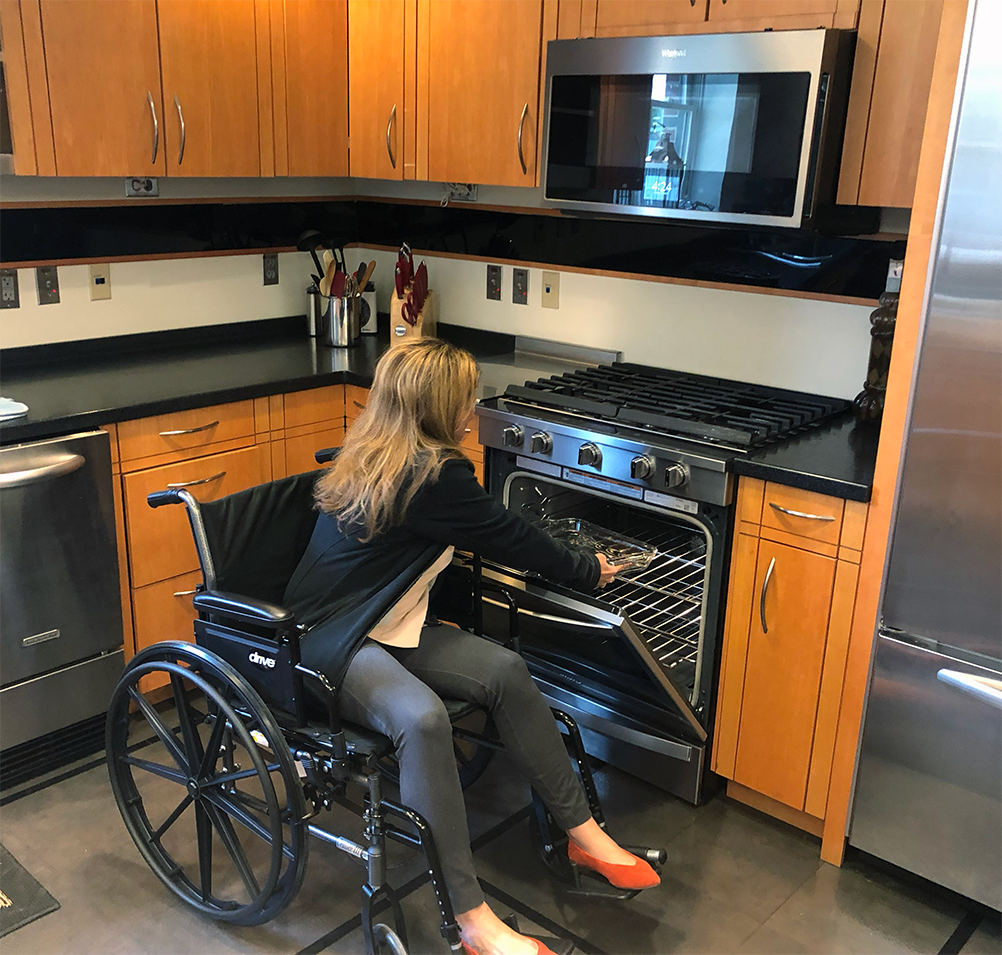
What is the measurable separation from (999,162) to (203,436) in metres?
1.94

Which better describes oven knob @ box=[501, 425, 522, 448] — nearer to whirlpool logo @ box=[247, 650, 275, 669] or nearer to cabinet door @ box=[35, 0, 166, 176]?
whirlpool logo @ box=[247, 650, 275, 669]

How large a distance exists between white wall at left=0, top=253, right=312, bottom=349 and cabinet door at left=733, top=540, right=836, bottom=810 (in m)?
1.99

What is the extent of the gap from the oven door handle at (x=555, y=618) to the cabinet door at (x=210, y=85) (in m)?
1.51

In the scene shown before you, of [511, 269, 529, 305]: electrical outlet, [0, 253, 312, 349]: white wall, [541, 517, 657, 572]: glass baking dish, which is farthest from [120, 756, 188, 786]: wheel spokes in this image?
[511, 269, 529, 305]: electrical outlet

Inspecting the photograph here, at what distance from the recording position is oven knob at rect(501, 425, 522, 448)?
2.47 m

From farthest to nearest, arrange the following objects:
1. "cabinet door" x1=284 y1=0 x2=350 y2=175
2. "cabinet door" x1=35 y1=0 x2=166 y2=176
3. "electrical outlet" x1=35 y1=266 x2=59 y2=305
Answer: "cabinet door" x1=284 y1=0 x2=350 y2=175, "electrical outlet" x1=35 y1=266 x2=59 y2=305, "cabinet door" x1=35 y1=0 x2=166 y2=176

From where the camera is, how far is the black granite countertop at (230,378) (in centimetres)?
215

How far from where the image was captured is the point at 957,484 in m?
1.87

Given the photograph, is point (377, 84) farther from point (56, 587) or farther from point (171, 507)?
point (56, 587)

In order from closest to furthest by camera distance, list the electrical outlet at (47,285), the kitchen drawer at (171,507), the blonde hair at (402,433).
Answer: the blonde hair at (402,433) → the kitchen drawer at (171,507) → the electrical outlet at (47,285)

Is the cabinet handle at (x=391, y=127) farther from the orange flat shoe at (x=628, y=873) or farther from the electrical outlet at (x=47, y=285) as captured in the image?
the orange flat shoe at (x=628, y=873)

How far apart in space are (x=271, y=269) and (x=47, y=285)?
77cm

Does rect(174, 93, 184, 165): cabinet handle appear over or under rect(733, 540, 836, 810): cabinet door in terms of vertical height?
over

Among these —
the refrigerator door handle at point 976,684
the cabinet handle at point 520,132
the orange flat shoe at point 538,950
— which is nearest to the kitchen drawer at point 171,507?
the cabinet handle at point 520,132
